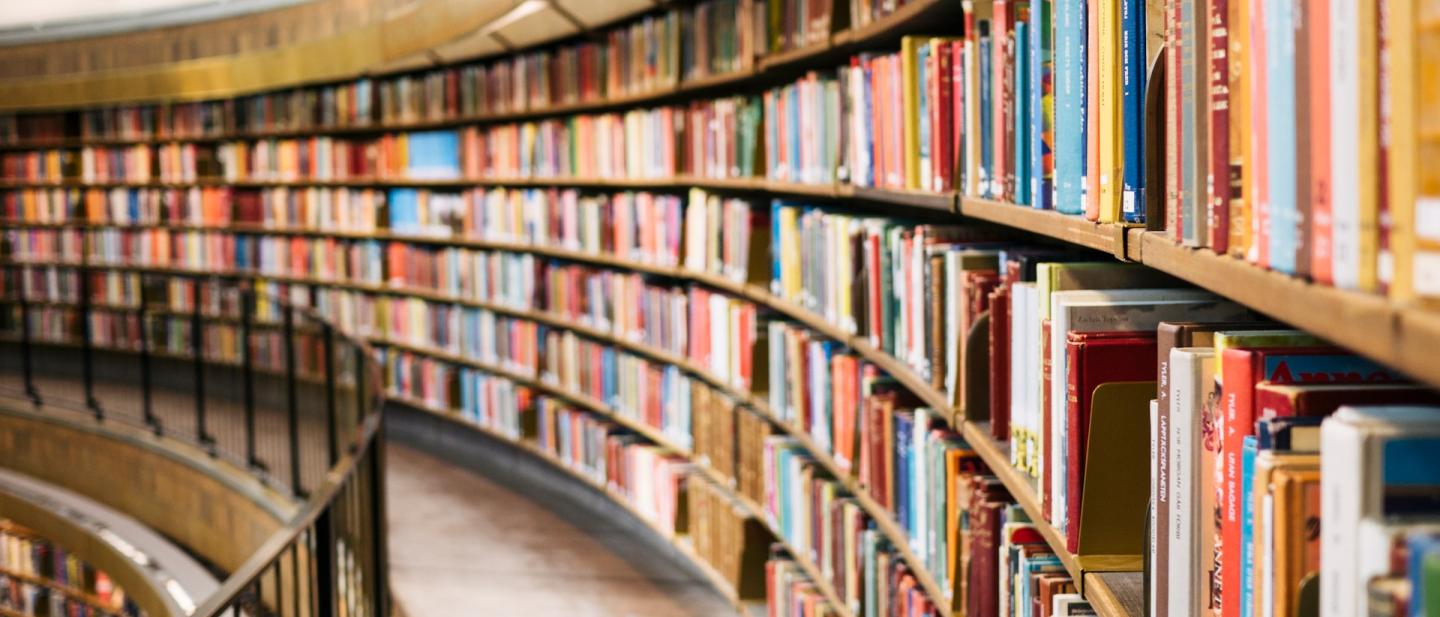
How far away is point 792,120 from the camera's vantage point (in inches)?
151

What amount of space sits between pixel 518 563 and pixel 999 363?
151 inches

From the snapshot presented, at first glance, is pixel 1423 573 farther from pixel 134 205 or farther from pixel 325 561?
pixel 134 205

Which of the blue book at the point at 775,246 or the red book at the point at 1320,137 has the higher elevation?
the red book at the point at 1320,137

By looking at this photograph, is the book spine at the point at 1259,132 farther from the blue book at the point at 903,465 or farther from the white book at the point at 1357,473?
the blue book at the point at 903,465

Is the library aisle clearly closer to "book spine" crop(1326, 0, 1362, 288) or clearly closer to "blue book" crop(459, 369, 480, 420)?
"blue book" crop(459, 369, 480, 420)

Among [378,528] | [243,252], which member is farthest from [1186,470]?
[243,252]

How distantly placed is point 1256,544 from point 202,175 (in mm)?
9444

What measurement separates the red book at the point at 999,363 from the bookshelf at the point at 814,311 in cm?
3

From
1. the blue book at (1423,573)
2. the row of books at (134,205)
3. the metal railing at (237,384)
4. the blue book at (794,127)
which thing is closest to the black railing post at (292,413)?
the metal railing at (237,384)

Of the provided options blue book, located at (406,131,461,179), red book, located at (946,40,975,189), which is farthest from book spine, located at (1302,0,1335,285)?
blue book, located at (406,131,461,179)

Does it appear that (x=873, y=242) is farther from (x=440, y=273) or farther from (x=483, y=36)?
(x=440, y=273)

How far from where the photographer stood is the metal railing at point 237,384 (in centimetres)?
366

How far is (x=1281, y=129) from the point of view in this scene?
1.08 meters

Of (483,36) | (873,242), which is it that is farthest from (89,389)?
(873,242)
